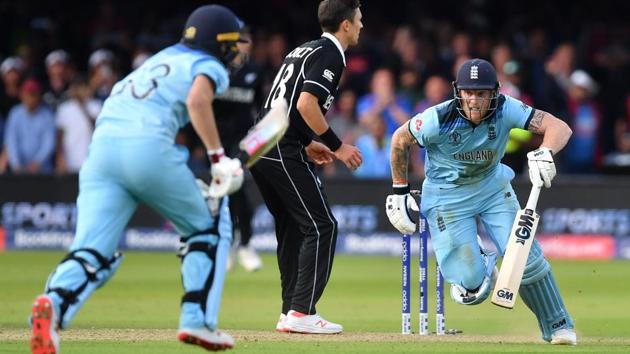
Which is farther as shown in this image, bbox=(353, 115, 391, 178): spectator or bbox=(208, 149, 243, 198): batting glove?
bbox=(353, 115, 391, 178): spectator

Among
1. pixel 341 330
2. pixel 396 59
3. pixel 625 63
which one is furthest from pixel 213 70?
pixel 625 63

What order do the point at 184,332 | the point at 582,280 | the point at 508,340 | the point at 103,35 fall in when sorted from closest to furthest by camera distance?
the point at 184,332
the point at 508,340
the point at 582,280
the point at 103,35

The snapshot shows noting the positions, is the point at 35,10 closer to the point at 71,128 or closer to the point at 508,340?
the point at 71,128

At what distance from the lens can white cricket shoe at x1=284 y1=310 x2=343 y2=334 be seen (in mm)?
8320

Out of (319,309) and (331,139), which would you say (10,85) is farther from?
(331,139)

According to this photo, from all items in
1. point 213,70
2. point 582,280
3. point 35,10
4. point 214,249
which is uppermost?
point 35,10

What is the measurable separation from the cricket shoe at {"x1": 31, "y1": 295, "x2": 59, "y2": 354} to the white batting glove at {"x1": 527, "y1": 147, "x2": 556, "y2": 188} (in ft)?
10.1

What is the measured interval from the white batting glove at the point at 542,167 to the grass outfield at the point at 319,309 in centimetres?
100

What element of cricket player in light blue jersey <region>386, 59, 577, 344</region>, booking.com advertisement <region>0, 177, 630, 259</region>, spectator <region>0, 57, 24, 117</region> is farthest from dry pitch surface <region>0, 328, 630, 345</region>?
spectator <region>0, 57, 24, 117</region>

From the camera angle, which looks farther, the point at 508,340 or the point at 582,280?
the point at 582,280

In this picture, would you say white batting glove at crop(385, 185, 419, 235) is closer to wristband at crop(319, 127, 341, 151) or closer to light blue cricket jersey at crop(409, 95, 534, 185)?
light blue cricket jersey at crop(409, 95, 534, 185)

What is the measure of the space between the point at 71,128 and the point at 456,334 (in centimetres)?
856

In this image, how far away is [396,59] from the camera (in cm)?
1711

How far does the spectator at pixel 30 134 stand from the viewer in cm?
1572
